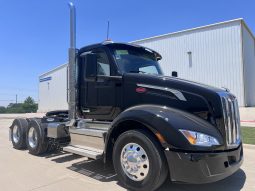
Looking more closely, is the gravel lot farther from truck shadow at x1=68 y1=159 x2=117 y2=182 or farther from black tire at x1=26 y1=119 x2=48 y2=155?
black tire at x1=26 y1=119 x2=48 y2=155

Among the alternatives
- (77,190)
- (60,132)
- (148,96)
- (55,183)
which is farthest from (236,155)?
(60,132)

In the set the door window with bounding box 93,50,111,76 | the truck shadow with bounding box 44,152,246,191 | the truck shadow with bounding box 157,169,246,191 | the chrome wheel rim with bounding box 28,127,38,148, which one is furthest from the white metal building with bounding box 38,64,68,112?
the truck shadow with bounding box 157,169,246,191

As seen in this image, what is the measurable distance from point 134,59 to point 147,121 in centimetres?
181

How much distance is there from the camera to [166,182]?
4.95 metres

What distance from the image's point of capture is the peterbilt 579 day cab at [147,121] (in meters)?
3.95

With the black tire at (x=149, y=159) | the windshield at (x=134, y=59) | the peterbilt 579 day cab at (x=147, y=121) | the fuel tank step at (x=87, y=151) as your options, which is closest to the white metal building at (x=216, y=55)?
the peterbilt 579 day cab at (x=147, y=121)

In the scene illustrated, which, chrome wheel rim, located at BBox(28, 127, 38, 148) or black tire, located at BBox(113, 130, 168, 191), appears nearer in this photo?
black tire, located at BBox(113, 130, 168, 191)

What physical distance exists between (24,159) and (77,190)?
2.99 metres

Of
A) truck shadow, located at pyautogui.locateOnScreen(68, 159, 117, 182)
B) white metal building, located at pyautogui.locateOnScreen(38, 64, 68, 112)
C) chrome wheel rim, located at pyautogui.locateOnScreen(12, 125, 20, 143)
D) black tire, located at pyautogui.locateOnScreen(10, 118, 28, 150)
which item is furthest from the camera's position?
white metal building, located at pyautogui.locateOnScreen(38, 64, 68, 112)

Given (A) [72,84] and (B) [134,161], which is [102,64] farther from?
(B) [134,161]

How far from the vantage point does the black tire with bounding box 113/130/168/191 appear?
4113mm

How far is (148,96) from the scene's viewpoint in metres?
4.82

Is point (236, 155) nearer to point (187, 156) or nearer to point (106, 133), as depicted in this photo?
point (187, 156)

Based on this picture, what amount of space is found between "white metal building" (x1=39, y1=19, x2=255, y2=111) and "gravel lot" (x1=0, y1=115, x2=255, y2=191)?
14.6 metres
